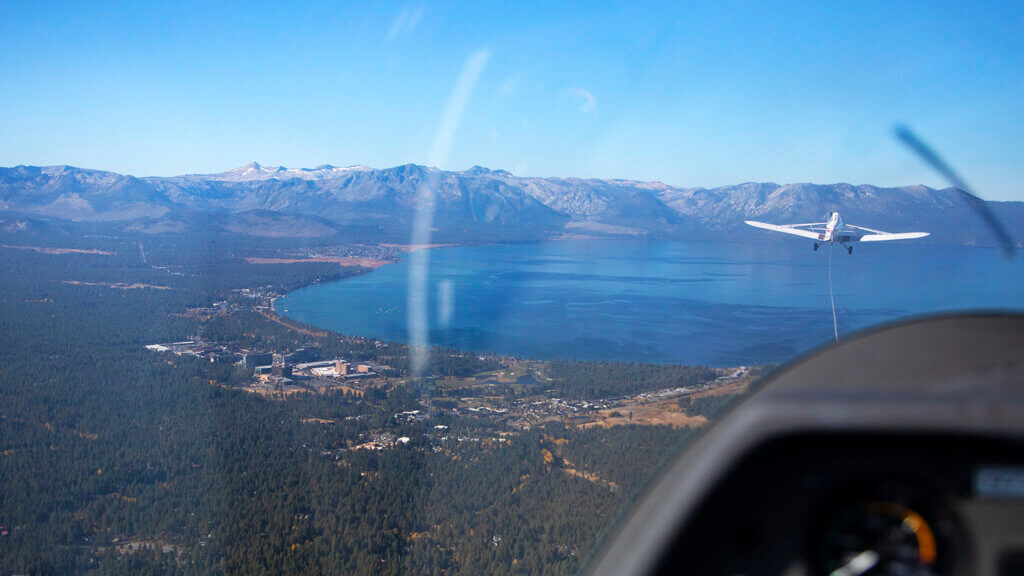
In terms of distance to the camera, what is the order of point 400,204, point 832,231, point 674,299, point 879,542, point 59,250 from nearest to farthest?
point 879,542 < point 832,231 < point 674,299 < point 59,250 < point 400,204

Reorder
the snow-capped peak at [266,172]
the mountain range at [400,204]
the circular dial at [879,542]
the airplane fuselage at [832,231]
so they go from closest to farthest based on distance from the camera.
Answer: the circular dial at [879,542] → the airplane fuselage at [832,231] → the mountain range at [400,204] → the snow-capped peak at [266,172]

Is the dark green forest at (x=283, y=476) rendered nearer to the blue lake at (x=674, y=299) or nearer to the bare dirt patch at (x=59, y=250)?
the blue lake at (x=674, y=299)

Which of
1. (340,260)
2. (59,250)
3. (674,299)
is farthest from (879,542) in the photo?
(59,250)

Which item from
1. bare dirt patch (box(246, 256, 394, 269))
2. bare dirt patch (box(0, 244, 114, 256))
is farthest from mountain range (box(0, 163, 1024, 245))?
bare dirt patch (box(0, 244, 114, 256))

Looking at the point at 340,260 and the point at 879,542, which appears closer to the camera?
the point at 879,542

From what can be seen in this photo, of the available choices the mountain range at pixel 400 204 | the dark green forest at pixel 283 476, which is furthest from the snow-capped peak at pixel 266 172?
the dark green forest at pixel 283 476

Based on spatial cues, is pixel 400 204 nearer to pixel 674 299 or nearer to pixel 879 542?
pixel 674 299

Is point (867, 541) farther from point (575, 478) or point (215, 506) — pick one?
point (215, 506)
